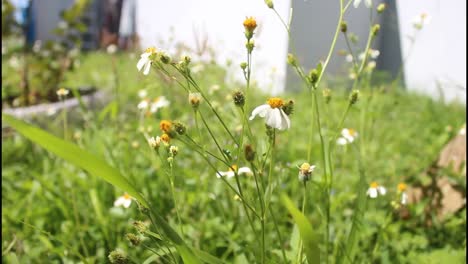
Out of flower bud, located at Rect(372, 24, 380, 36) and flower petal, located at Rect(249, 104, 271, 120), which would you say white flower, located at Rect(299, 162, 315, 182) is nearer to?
flower petal, located at Rect(249, 104, 271, 120)

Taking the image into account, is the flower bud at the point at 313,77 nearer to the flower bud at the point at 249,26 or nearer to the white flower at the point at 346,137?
the flower bud at the point at 249,26

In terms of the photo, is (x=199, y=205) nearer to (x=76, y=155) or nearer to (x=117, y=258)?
(x=117, y=258)

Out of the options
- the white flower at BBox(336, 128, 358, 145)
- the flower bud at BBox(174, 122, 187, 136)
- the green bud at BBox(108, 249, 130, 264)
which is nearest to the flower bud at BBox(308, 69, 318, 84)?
the flower bud at BBox(174, 122, 187, 136)

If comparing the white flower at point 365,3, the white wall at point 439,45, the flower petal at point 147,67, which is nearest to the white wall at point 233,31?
the white flower at point 365,3

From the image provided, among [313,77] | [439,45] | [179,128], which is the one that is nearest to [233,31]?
[439,45]

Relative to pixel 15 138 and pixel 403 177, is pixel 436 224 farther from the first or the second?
pixel 15 138

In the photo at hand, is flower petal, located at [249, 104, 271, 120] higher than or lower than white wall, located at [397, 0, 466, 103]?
lower
